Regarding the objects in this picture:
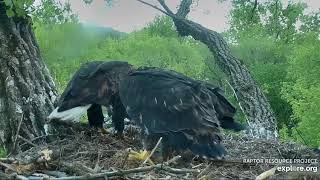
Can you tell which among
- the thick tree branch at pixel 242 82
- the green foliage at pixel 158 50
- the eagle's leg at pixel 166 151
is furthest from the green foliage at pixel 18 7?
the green foliage at pixel 158 50

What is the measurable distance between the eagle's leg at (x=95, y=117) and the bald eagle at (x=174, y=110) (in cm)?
81

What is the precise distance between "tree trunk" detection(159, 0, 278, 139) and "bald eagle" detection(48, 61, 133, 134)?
325cm

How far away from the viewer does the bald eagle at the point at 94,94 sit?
5.65 m

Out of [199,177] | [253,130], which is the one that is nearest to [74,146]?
[199,177]

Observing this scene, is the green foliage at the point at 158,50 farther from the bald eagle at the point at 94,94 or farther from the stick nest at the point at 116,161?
the stick nest at the point at 116,161

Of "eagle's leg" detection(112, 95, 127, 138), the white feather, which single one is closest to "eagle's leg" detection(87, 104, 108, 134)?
"eagle's leg" detection(112, 95, 127, 138)

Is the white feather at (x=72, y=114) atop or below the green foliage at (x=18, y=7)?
below

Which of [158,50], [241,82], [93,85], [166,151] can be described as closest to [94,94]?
[93,85]

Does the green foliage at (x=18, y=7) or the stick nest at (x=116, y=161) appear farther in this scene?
the green foliage at (x=18, y=7)

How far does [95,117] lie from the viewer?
6.15m

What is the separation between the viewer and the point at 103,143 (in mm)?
5535

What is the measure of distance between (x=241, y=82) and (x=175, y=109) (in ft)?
15.7

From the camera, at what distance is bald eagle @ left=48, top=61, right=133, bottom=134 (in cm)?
565

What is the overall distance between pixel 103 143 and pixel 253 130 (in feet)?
12.8
